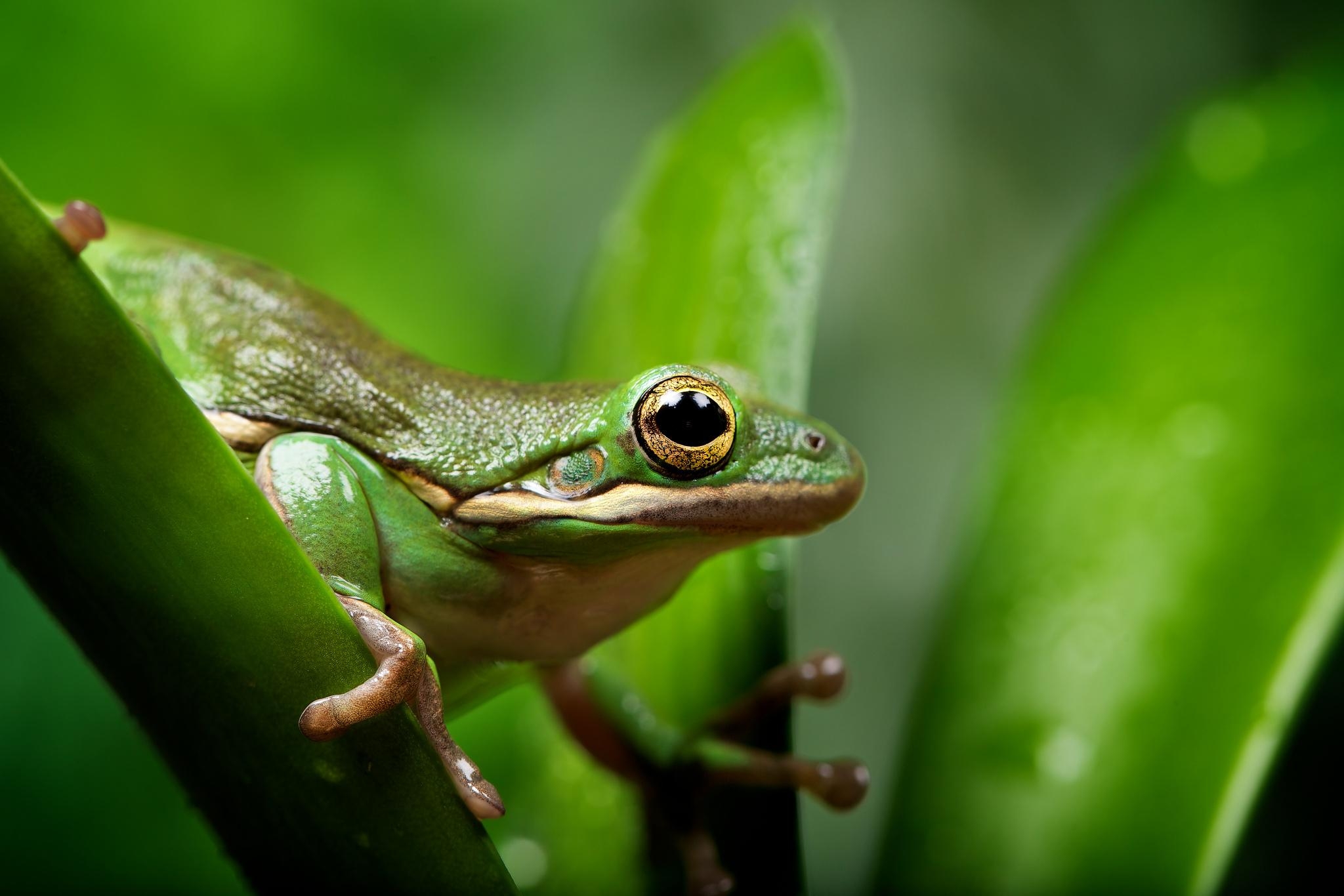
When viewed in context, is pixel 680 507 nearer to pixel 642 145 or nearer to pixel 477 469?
pixel 477 469

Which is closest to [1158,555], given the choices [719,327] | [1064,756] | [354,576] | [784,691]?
[1064,756]

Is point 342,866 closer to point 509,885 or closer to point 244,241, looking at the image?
point 509,885

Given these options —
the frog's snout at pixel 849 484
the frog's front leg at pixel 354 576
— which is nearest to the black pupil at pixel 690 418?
the frog's snout at pixel 849 484

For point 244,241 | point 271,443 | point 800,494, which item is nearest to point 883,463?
point 244,241

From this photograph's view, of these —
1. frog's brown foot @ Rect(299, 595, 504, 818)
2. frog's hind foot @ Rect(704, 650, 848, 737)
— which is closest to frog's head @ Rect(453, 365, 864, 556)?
frog's brown foot @ Rect(299, 595, 504, 818)

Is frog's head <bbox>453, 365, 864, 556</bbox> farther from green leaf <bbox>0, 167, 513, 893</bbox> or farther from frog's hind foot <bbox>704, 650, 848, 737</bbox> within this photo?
frog's hind foot <bbox>704, 650, 848, 737</bbox>

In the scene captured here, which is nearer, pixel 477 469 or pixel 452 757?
pixel 452 757

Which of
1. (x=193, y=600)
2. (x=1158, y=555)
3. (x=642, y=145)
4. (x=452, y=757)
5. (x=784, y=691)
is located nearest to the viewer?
(x=193, y=600)
